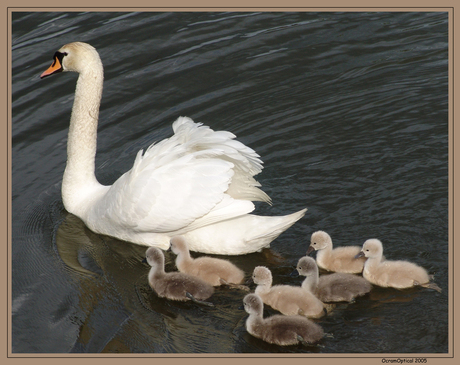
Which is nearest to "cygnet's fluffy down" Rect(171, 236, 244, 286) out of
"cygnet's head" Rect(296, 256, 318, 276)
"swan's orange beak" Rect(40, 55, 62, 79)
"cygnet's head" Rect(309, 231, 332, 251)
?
"cygnet's head" Rect(296, 256, 318, 276)

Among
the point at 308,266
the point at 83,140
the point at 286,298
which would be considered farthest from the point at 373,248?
the point at 83,140

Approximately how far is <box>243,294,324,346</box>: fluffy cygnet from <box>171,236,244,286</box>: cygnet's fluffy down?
29.1 inches

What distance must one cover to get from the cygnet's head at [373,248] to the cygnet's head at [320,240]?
0.41 meters

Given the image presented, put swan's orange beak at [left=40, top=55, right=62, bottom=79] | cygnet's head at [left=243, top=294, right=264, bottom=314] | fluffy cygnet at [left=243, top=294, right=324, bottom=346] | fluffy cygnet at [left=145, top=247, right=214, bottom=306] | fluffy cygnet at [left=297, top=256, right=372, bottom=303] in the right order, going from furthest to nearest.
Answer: swan's orange beak at [left=40, top=55, right=62, bottom=79] < fluffy cygnet at [left=145, top=247, right=214, bottom=306] < fluffy cygnet at [left=297, top=256, right=372, bottom=303] < cygnet's head at [left=243, top=294, right=264, bottom=314] < fluffy cygnet at [left=243, top=294, right=324, bottom=346]

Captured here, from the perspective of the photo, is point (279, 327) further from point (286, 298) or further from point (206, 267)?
point (206, 267)

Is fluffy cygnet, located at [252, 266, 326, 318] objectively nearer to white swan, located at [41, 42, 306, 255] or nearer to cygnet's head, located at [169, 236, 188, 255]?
white swan, located at [41, 42, 306, 255]

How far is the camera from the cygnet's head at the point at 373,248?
597 centimetres

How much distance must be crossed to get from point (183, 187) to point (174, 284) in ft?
3.63

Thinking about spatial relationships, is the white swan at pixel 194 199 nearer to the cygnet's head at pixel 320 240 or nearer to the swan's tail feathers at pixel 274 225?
the swan's tail feathers at pixel 274 225

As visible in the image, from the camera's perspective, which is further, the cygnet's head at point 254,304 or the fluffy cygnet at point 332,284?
the fluffy cygnet at point 332,284

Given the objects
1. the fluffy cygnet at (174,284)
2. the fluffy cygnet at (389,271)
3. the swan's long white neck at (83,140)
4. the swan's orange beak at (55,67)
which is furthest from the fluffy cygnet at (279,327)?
the swan's orange beak at (55,67)

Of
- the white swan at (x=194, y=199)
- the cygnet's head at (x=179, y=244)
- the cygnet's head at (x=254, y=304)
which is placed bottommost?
the cygnet's head at (x=254, y=304)

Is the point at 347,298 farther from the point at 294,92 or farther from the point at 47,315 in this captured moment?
the point at 294,92

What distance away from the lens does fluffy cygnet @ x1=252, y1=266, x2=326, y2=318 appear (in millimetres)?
5578
